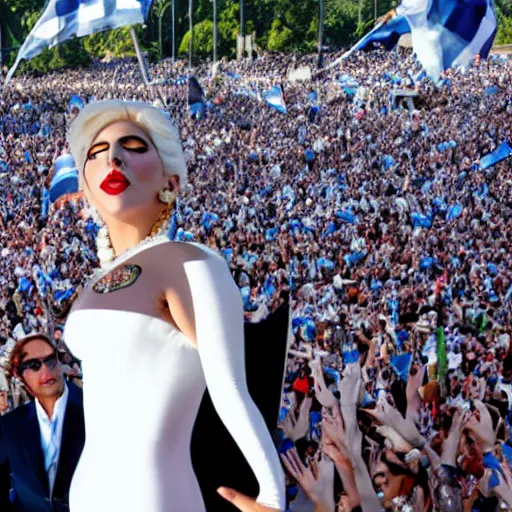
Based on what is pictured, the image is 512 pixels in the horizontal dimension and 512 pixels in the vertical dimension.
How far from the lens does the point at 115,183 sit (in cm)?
131

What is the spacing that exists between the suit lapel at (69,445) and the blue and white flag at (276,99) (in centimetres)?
422

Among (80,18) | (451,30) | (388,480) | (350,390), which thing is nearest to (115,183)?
(388,480)

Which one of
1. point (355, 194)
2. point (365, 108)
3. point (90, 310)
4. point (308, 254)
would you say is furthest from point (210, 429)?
point (365, 108)

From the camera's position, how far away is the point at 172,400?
1.14 meters

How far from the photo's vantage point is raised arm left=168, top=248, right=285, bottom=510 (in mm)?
1103

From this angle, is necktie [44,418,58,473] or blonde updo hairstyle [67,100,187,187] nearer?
blonde updo hairstyle [67,100,187,187]

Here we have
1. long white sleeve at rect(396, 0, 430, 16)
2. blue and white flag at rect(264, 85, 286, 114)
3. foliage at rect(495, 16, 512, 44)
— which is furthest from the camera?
blue and white flag at rect(264, 85, 286, 114)

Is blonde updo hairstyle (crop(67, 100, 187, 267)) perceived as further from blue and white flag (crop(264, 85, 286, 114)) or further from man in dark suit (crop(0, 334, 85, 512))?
blue and white flag (crop(264, 85, 286, 114))

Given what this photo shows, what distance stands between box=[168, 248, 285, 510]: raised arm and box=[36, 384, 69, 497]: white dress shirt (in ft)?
2.11

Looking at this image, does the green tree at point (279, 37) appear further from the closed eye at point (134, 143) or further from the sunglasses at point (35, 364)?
the closed eye at point (134, 143)

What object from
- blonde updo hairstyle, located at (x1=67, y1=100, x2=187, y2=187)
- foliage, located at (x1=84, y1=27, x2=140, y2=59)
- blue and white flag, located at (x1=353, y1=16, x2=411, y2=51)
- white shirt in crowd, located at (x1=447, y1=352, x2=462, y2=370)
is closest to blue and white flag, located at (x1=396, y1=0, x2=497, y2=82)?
blue and white flag, located at (x1=353, y1=16, x2=411, y2=51)

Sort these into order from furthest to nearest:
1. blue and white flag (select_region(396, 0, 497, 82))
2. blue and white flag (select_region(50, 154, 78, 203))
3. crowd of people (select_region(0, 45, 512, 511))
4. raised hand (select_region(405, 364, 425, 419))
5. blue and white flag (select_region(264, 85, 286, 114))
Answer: blue and white flag (select_region(264, 85, 286, 114)), crowd of people (select_region(0, 45, 512, 511)), blue and white flag (select_region(50, 154, 78, 203)), blue and white flag (select_region(396, 0, 497, 82)), raised hand (select_region(405, 364, 425, 419))

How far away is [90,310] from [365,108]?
16.3 ft

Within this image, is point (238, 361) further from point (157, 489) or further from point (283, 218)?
point (283, 218)
